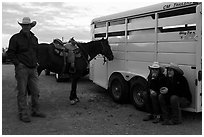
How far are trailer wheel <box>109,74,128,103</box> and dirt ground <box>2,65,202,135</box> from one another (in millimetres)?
183

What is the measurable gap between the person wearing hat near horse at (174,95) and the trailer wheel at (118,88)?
5.68 ft

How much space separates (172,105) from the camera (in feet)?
17.9

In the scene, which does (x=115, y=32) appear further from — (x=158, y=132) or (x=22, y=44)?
(x=158, y=132)

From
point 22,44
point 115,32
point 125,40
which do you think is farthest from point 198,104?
point 22,44

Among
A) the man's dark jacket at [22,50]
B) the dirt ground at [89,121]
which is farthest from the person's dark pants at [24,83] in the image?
the dirt ground at [89,121]

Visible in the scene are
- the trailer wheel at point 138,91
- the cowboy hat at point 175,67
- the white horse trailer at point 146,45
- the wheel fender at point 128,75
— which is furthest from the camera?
the wheel fender at point 128,75

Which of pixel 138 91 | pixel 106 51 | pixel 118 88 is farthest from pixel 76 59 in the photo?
pixel 138 91

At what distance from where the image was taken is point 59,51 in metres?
7.33

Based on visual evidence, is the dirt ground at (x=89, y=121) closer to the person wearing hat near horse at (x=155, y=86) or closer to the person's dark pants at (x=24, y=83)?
the person wearing hat near horse at (x=155, y=86)

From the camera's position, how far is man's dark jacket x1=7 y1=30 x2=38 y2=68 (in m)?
5.49

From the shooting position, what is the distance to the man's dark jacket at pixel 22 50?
5492 millimetres

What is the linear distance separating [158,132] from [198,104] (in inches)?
40.9

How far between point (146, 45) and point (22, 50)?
9.18 feet

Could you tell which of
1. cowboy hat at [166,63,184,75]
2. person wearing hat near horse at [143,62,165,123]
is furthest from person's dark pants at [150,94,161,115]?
cowboy hat at [166,63,184,75]
